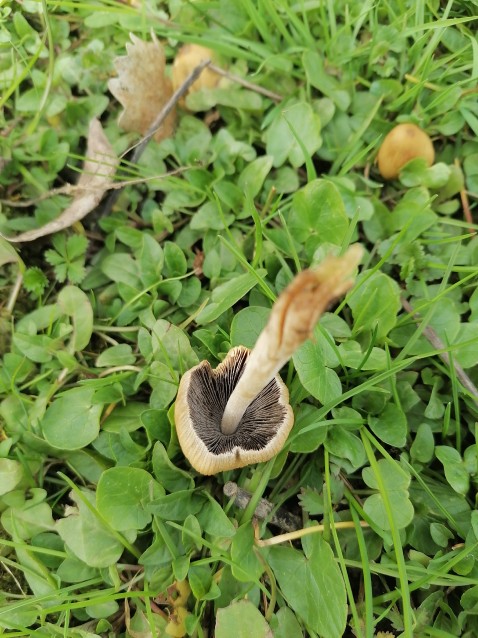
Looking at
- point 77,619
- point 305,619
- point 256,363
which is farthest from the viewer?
point 77,619

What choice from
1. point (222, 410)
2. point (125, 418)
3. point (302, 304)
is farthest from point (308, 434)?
point (302, 304)

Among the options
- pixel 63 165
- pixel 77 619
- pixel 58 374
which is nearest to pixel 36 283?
pixel 58 374

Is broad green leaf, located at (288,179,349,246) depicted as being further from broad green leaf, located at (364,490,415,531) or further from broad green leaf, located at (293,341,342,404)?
broad green leaf, located at (364,490,415,531)

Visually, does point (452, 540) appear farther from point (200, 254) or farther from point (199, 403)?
point (200, 254)

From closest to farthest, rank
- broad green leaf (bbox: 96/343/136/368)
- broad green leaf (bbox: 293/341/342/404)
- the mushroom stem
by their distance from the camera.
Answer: the mushroom stem, broad green leaf (bbox: 293/341/342/404), broad green leaf (bbox: 96/343/136/368)

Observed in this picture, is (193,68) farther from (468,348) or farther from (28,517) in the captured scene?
(28,517)

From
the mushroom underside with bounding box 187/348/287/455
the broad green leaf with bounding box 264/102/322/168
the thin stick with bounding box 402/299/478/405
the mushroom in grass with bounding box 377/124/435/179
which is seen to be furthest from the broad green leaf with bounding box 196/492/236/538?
the mushroom in grass with bounding box 377/124/435/179
